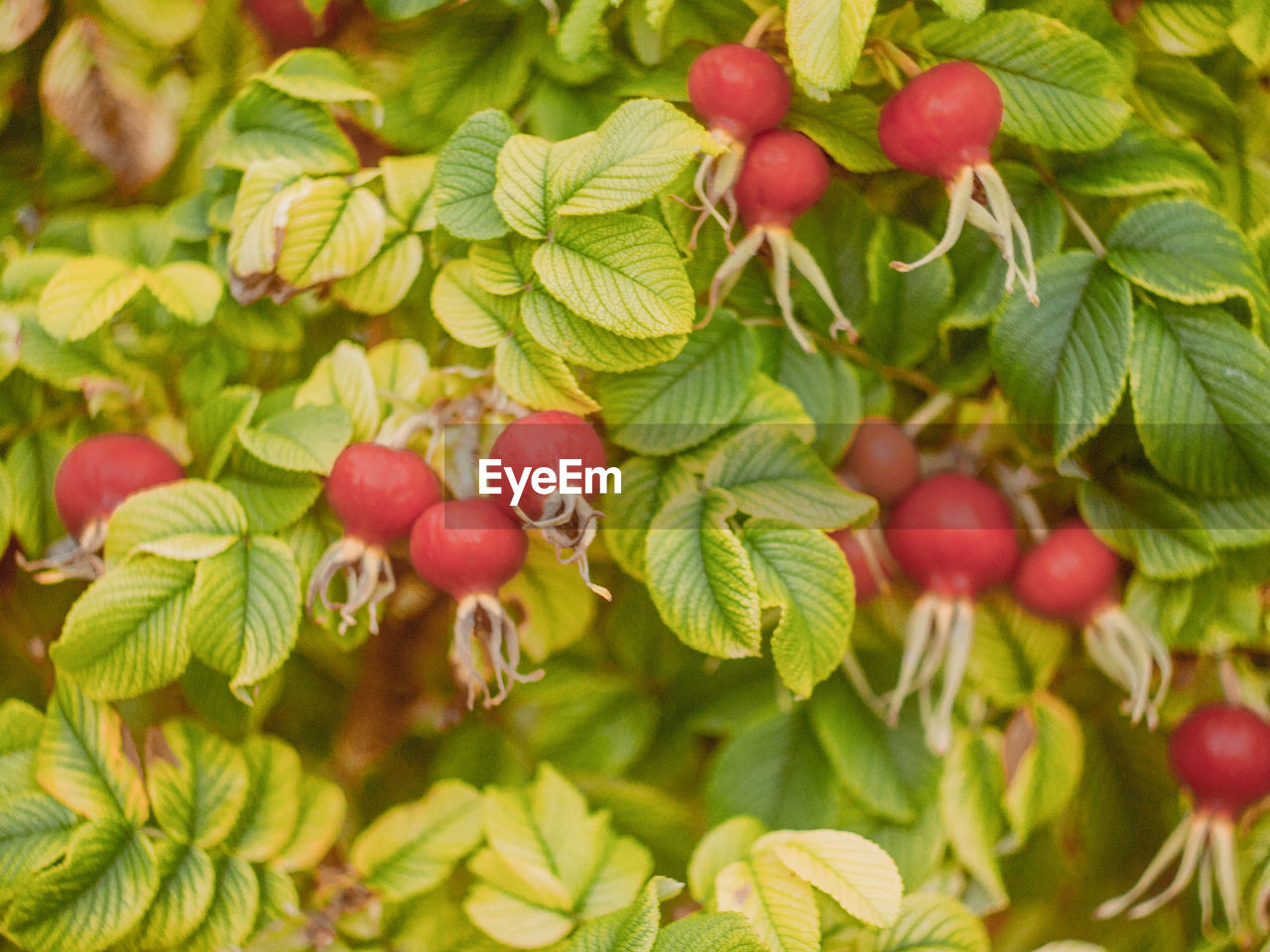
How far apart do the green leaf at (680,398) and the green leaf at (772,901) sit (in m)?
0.31

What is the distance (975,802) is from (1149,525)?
0.28m

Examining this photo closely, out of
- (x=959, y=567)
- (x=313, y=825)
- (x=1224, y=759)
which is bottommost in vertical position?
(x=313, y=825)

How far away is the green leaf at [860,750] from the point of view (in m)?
0.79

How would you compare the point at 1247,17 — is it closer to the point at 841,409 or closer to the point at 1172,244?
the point at 1172,244

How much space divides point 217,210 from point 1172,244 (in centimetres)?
75

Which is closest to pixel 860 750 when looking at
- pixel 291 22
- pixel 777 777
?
pixel 777 777

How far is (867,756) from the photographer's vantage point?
2.61 feet

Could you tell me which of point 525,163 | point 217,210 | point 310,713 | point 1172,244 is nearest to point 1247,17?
point 1172,244

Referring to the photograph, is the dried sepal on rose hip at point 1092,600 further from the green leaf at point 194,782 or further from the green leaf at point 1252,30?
the green leaf at point 194,782

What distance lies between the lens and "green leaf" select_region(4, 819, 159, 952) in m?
0.64

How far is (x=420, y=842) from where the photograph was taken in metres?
0.76

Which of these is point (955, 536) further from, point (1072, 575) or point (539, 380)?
point (539, 380)

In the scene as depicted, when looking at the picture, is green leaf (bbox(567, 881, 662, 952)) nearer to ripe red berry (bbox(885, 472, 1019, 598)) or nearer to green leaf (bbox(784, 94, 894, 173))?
ripe red berry (bbox(885, 472, 1019, 598))

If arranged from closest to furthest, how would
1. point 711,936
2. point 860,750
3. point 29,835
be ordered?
point 711,936 → point 29,835 → point 860,750
